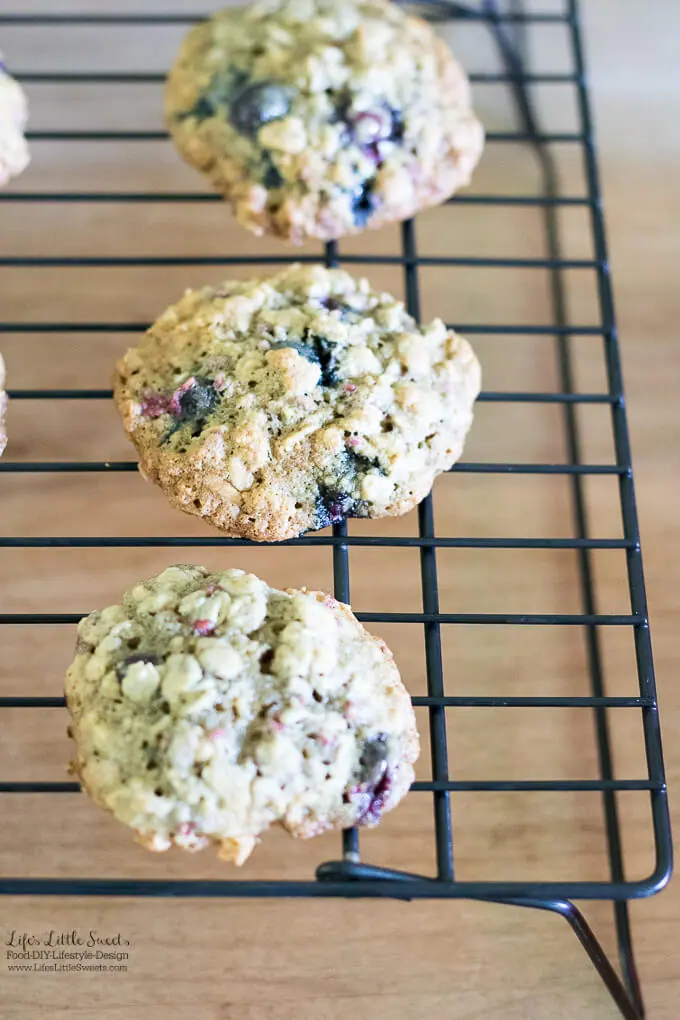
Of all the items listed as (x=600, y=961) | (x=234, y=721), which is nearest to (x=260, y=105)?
(x=234, y=721)

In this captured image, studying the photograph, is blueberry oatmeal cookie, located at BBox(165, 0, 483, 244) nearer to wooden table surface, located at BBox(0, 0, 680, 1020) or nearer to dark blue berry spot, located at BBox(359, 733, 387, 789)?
wooden table surface, located at BBox(0, 0, 680, 1020)

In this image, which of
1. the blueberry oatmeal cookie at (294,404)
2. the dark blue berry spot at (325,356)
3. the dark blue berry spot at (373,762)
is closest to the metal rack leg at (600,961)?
the dark blue berry spot at (373,762)

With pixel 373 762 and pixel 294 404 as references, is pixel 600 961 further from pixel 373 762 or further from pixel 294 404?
pixel 294 404

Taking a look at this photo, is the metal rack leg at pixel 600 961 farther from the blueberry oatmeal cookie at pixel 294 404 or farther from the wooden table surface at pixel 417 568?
the blueberry oatmeal cookie at pixel 294 404

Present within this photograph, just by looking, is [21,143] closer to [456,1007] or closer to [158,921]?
[158,921]

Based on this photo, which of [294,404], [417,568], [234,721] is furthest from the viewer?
[417,568]

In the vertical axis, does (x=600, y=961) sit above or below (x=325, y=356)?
below

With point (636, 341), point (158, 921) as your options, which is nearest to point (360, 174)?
point (636, 341)
